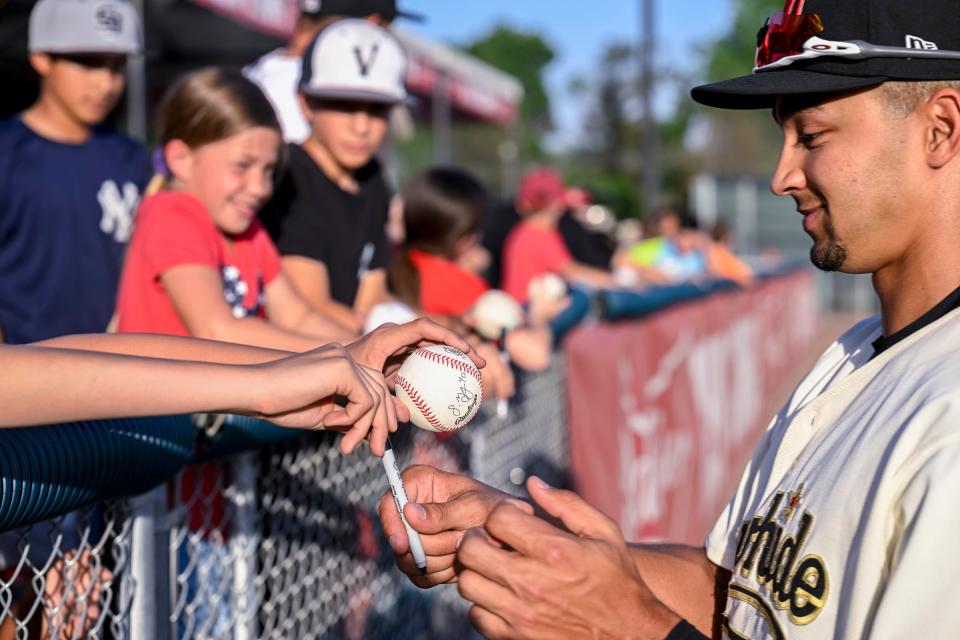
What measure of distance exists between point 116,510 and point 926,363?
Answer: 61.4 inches

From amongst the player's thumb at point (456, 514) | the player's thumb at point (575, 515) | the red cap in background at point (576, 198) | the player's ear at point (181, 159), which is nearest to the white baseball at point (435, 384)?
the player's thumb at point (456, 514)

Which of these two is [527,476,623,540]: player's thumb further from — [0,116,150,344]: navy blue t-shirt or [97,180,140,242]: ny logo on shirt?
[97,180,140,242]: ny logo on shirt

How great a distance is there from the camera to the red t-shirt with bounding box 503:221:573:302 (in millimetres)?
7758

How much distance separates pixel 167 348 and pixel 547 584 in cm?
82

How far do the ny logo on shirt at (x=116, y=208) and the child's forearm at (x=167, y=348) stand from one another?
6.45 ft

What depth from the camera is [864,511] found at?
66.9 inches

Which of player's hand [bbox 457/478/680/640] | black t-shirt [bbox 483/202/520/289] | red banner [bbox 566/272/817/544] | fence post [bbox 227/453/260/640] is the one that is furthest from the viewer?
black t-shirt [bbox 483/202/520/289]

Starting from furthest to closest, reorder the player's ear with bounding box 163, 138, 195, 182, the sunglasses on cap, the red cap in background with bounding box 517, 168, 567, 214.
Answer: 1. the red cap in background with bounding box 517, 168, 567, 214
2. the player's ear with bounding box 163, 138, 195, 182
3. the sunglasses on cap

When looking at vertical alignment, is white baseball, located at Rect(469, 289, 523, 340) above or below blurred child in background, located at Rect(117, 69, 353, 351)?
below

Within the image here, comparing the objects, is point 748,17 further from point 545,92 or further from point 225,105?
point 225,105

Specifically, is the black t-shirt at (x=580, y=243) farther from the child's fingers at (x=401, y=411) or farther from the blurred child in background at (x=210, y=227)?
the child's fingers at (x=401, y=411)

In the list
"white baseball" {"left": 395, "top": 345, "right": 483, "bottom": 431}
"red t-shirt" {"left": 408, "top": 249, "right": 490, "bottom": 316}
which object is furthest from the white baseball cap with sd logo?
"white baseball" {"left": 395, "top": 345, "right": 483, "bottom": 431}

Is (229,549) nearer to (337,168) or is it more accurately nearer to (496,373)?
(496,373)

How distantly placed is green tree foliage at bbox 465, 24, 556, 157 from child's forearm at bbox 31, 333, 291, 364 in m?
111
